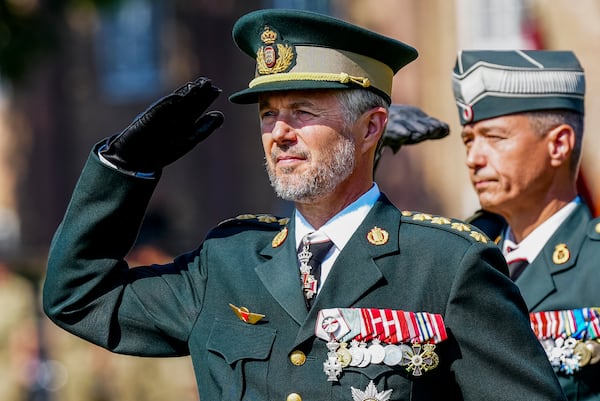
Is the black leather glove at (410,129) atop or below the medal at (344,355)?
atop

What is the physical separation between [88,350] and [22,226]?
1434cm

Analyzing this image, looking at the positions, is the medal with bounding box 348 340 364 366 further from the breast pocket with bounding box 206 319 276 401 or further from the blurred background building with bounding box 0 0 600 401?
the blurred background building with bounding box 0 0 600 401

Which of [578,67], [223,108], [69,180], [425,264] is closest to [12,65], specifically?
[223,108]

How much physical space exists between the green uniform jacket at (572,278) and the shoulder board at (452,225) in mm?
992

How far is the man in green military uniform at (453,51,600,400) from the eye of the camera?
16.3 feet

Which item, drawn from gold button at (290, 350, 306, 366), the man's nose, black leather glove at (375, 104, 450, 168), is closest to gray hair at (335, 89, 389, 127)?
the man's nose

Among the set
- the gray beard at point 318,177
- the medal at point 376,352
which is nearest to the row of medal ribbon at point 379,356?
the medal at point 376,352

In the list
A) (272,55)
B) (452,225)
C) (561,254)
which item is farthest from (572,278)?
(272,55)

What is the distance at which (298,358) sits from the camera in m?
3.83

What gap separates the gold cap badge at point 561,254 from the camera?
16.4 feet

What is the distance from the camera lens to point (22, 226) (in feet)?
83.1

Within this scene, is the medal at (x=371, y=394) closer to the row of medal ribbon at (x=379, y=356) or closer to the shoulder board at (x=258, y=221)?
the row of medal ribbon at (x=379, y=356)

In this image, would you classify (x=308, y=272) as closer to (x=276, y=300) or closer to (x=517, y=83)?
(x=276, y=300)

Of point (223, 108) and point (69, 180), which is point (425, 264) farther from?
point (69, 180)
